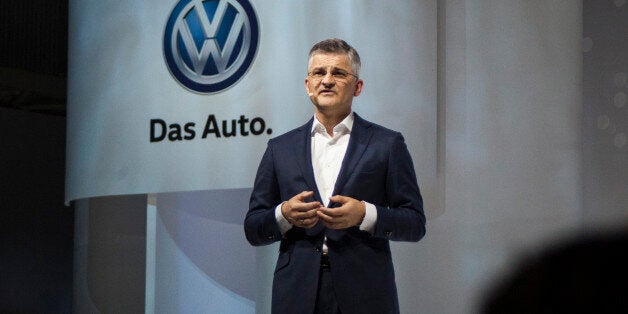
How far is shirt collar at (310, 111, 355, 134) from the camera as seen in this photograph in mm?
2193

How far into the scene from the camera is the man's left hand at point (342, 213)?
1.97 metres

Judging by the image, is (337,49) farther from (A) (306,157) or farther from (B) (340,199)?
(B) (340,199)


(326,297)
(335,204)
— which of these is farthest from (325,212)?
(326,297)

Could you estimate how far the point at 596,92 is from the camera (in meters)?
2.84

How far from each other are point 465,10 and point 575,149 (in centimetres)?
67

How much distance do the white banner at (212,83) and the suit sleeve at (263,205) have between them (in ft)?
2.72

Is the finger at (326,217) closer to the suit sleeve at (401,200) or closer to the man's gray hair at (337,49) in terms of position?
the suit sleeve at (401,200)

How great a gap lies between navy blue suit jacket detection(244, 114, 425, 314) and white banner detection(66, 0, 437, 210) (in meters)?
0.81

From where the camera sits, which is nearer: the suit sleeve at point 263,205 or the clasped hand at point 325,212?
the clasped hand at point 325,212

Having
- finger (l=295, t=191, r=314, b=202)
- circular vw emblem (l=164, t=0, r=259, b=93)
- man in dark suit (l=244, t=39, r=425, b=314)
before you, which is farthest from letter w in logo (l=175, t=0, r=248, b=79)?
finger (l=295, t=191, r=314, b=202)

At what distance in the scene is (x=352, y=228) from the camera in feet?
6.92

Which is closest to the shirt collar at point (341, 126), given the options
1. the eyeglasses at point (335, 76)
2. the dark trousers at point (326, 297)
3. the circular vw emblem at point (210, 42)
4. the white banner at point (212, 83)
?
the eyeglasses at point (335, 76)

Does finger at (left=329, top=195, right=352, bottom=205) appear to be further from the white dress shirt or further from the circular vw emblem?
the circular vw emblem

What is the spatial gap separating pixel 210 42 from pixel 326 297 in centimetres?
161
